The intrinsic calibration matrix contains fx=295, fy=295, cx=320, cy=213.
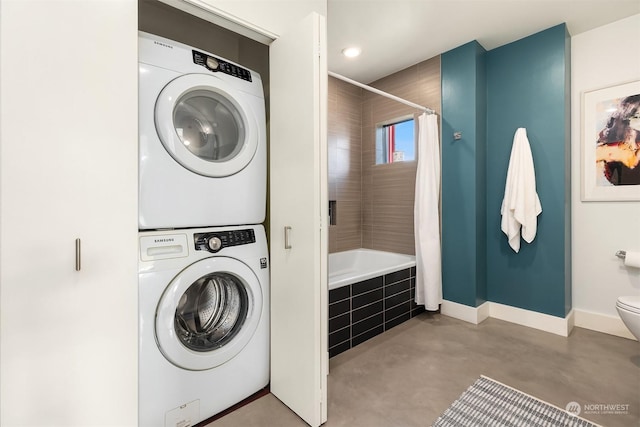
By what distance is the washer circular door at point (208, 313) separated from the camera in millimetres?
1290

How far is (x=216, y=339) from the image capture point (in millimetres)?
1507

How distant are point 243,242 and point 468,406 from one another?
145 centimetres

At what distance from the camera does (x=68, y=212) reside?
940mm

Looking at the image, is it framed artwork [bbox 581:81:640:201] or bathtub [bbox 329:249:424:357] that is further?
framed artwork [bbox 581:81:640:201]

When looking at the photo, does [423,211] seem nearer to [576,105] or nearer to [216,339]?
[576,105]

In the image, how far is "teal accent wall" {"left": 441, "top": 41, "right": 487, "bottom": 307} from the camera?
2.67m

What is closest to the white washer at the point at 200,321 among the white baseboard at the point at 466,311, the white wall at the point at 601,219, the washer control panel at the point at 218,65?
the washer control panel at the point at 218,65

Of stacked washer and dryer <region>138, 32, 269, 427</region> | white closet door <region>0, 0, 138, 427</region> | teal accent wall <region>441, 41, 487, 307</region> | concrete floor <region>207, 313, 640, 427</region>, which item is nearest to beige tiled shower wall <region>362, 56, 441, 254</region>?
teal accent wall <region>441, 41, 487, 307</region>

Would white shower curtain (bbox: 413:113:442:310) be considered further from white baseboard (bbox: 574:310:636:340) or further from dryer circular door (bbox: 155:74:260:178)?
dryer circular door (bbox: 155:74:260:178)

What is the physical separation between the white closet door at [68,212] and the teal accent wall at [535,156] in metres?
2.88

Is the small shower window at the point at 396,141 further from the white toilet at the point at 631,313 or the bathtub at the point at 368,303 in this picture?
the white toilet at the point at 631,313

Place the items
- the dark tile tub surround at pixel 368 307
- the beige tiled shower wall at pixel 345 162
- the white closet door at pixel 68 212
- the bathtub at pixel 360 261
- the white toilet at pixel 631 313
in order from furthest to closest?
the beige tiled shower wall at pixel 345 162
the bathtub at pixel 360 261
the dark tile tub surround at pixel 368 307
the white toilet at pixel 631 313
the white closet door at pixel 68 212

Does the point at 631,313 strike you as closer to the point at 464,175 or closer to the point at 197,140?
the point at 464,175

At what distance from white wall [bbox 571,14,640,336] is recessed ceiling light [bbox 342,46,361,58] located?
184 centimetres
